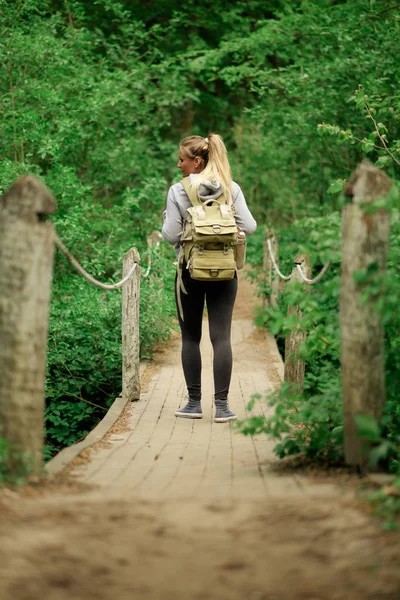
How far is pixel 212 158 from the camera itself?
21.3 feet

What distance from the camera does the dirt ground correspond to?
3035mm

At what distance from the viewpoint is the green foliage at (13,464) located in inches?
170

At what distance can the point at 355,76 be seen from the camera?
1309 centimetres

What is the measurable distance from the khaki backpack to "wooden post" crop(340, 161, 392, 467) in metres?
1.83

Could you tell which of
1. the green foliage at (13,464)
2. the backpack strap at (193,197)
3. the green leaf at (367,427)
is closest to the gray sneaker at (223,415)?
the backpack strap at (193,197)

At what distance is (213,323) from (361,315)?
2.44 metres

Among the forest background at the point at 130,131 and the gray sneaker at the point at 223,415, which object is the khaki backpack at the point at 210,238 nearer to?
the forest background at the point at 130,131

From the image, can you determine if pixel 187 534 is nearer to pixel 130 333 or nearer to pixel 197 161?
pixel 197 161

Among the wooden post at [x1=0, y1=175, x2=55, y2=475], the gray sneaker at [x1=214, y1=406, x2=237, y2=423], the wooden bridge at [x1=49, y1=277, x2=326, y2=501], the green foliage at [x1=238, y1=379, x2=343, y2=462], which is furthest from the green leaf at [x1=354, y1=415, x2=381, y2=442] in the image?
the gray sneaker at [x1=214, y1=406, x2=237, y2=423]

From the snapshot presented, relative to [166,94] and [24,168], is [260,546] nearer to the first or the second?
[24,168]

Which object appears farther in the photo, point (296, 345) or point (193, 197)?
point (296, 345)

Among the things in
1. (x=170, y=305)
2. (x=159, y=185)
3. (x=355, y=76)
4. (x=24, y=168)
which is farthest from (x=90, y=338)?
(x=355, y=76)

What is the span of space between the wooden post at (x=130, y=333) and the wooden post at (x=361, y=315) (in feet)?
12.1

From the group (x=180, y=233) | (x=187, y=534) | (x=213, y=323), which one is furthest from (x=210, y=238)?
(x=187, y=534)
